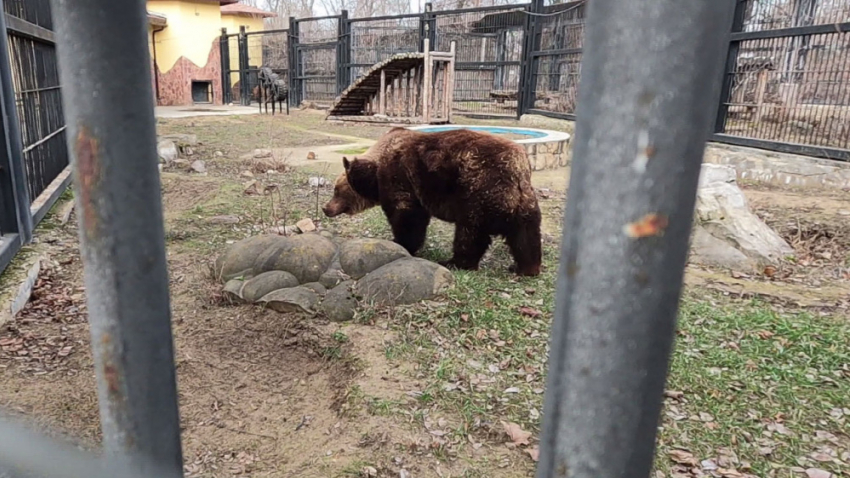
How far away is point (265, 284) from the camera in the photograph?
4.50m

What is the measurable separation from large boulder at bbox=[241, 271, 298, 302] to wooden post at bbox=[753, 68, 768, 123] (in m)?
8.28

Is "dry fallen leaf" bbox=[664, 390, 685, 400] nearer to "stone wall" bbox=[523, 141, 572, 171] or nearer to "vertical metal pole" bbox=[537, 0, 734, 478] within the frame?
"vertical metal pole" bbox=[537, 0, 734, 478]

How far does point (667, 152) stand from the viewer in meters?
0.56

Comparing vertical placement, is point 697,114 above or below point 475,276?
above

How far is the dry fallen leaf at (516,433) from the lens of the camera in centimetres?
298

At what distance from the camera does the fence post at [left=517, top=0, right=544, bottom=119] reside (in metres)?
17.5

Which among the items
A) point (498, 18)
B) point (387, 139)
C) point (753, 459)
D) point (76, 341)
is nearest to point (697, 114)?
point (753, 459)

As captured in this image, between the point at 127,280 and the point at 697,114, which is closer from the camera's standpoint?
the point at 697,114

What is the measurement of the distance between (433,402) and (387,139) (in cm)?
308

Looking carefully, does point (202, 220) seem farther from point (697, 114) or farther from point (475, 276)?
point (697, 114)

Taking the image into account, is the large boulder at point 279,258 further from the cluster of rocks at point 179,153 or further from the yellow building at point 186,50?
the yellow building at point 186,50

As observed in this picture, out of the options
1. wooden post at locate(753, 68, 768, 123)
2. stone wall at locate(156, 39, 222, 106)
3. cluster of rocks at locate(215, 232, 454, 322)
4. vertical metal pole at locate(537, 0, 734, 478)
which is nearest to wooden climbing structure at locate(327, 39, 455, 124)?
wooden post at locate(753, 68, 768, 123)

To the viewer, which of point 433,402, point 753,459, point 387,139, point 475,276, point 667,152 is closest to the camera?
point 667,152

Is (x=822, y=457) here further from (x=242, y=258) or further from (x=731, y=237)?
(x=242, y=258)
